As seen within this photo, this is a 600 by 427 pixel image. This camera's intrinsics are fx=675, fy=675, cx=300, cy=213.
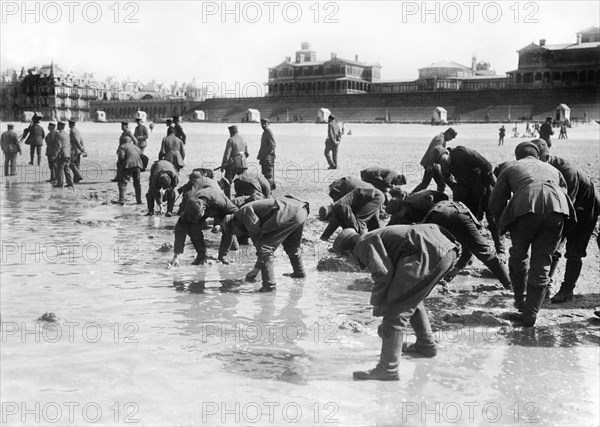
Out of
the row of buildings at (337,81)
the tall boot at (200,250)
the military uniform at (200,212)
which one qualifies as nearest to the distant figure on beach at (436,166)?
the military uniform at (200,212)

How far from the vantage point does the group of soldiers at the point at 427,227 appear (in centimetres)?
475

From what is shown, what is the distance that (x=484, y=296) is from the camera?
708 cm

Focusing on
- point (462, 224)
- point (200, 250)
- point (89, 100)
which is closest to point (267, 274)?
point (200, 250)

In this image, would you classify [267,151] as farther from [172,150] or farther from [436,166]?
[436,166]

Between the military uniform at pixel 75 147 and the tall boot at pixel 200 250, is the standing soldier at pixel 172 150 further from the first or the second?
the tall boot at pixel 200 250

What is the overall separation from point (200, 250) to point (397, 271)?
4.08 m

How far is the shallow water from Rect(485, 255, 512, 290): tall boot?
165 millimetres

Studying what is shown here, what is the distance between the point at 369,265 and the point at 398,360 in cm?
73

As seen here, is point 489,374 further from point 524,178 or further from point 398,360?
point 524,178

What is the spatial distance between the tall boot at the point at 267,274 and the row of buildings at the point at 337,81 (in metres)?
46.3

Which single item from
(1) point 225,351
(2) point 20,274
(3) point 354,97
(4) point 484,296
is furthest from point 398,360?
(3) point 354,97

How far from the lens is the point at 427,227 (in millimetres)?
4906

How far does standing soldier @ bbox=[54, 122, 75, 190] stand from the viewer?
16250 mm

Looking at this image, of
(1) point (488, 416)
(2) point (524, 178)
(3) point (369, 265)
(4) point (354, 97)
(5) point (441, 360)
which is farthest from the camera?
(4) point (354, 97)
